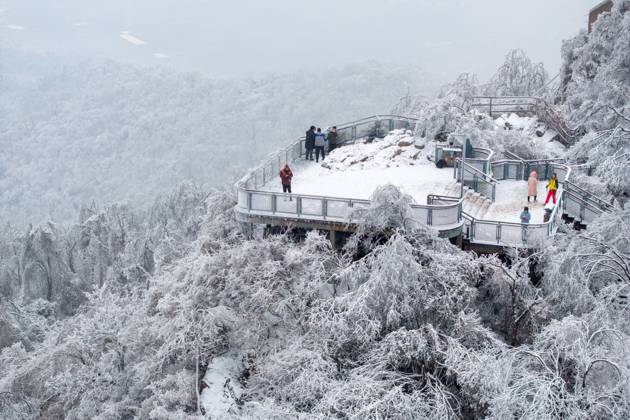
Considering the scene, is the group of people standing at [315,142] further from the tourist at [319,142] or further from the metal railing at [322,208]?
the metal railing at [322,208]

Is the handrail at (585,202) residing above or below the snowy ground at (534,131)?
below

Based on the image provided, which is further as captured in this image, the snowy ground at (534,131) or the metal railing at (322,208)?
the snowy ground at (534,131)

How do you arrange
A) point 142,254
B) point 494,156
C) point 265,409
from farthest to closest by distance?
point 142,254 < point 494,156 < point 265,409

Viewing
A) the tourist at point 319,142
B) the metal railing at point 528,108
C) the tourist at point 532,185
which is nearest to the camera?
the tourist at point 532,185

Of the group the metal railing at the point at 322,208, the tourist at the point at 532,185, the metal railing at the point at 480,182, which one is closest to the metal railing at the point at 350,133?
the metal railing at the point at 322,208

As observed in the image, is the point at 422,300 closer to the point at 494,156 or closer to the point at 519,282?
the point at 519,282

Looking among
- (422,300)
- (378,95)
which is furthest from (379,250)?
(378,95)

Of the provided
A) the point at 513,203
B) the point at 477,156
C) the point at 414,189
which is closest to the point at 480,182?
the point at 513,203
